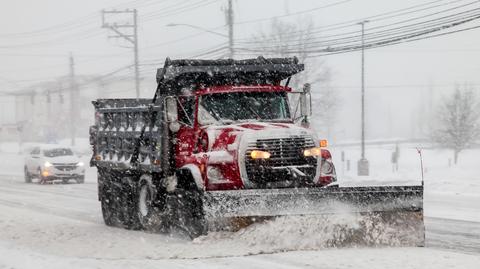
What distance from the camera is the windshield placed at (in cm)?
1241

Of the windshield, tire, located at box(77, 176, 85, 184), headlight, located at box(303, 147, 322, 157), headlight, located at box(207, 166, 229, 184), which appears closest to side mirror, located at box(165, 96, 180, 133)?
the windshield

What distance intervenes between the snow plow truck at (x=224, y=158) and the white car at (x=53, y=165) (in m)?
16.1

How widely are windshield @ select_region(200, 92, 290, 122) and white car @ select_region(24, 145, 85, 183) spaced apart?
19.4 metres

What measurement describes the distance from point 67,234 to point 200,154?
2.99 m

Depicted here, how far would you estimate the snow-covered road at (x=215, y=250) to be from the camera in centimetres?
948

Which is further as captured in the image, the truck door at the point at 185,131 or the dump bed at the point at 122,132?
the dump bed at the point at 122,132

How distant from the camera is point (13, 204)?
2006cm

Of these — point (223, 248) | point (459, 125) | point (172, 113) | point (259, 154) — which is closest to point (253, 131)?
point (259, 154)

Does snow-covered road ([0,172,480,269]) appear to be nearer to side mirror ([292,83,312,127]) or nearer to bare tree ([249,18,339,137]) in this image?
side mirror ([292,83,312,127])

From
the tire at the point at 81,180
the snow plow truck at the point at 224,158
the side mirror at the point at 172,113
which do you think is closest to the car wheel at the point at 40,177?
the tire at the point at 81,180

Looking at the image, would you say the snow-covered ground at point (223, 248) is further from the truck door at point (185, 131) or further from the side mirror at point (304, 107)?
the side mirror at point (304, 107)

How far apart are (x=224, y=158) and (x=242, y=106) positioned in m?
1.42

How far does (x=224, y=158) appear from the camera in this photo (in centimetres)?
1141

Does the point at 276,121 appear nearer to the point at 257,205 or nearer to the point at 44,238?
the point at 257,205
